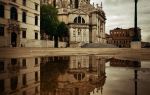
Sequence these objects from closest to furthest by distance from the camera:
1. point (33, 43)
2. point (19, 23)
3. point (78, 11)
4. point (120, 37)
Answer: point (19, 23) → point (33, 43) → point (78, 11) → point (120, 37)

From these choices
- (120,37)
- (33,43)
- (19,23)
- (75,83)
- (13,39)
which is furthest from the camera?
(120,37)

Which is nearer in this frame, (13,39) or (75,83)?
(75,83)

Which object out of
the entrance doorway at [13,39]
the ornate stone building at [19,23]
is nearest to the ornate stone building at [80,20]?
the ornate stone building at [19,23]

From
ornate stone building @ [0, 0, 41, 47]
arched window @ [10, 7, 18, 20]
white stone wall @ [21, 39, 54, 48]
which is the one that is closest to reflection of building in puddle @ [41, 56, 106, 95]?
ornate stone building @ [0, 0, 41, 47]

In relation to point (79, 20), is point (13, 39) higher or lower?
lower

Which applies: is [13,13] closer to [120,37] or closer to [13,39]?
[13,39]

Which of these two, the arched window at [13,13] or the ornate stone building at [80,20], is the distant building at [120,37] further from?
the arched window at [13,13]

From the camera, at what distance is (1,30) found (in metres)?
38.0

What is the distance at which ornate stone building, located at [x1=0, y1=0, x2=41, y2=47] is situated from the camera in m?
38.7

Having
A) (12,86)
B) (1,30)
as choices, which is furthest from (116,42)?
(12,86)

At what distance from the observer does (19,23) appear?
142 feet

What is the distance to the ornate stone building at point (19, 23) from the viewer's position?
38719mm

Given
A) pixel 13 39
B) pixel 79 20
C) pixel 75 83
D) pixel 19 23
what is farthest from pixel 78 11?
pixel 75 83

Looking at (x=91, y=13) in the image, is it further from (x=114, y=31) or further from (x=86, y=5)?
(x=114, y=31)
